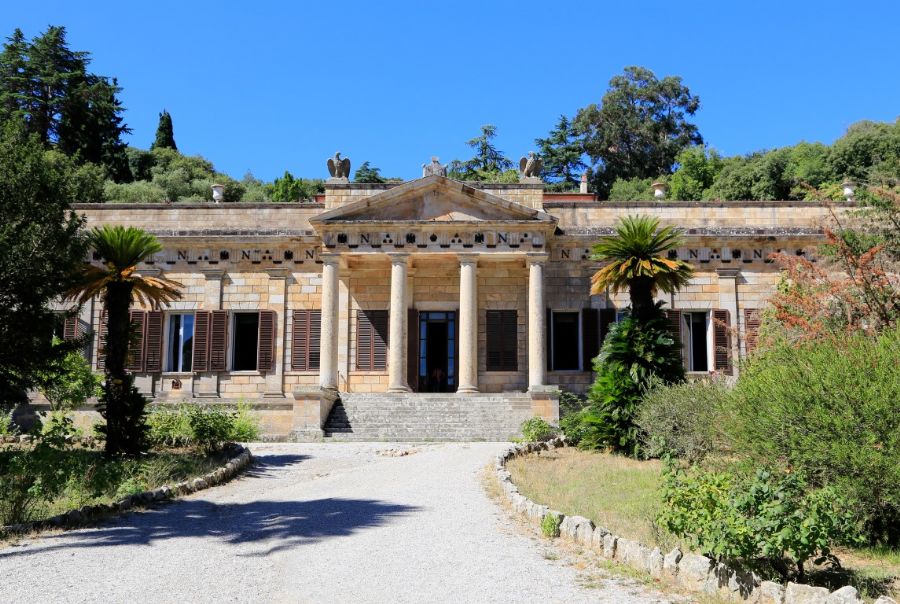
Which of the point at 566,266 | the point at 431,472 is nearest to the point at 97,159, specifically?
the point at 566,266

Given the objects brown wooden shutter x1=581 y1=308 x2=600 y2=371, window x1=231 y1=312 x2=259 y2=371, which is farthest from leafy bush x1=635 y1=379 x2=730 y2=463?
window x1=231 y1=312 x2=259 y2=371

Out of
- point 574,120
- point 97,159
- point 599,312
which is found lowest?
point 599,312

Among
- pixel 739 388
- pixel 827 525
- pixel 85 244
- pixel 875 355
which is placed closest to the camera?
pixel 827 525

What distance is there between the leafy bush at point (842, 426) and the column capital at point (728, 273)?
56.9ft

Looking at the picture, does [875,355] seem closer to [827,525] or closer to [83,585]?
[827,525]

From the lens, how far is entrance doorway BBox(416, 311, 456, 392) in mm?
27406

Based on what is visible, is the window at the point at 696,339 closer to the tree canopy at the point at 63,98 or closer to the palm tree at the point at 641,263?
the palm tree at the point at 641,263

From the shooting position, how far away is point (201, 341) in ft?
87.6

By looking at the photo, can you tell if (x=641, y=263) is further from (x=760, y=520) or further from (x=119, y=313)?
(x=760, y=520)

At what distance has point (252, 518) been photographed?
1063 cm

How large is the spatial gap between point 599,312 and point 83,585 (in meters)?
21.3

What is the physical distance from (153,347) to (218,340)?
81.6 inches

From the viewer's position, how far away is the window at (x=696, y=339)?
26859mm

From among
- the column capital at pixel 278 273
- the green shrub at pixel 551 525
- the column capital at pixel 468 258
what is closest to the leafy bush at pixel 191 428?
the column capital at pixel 278 273
